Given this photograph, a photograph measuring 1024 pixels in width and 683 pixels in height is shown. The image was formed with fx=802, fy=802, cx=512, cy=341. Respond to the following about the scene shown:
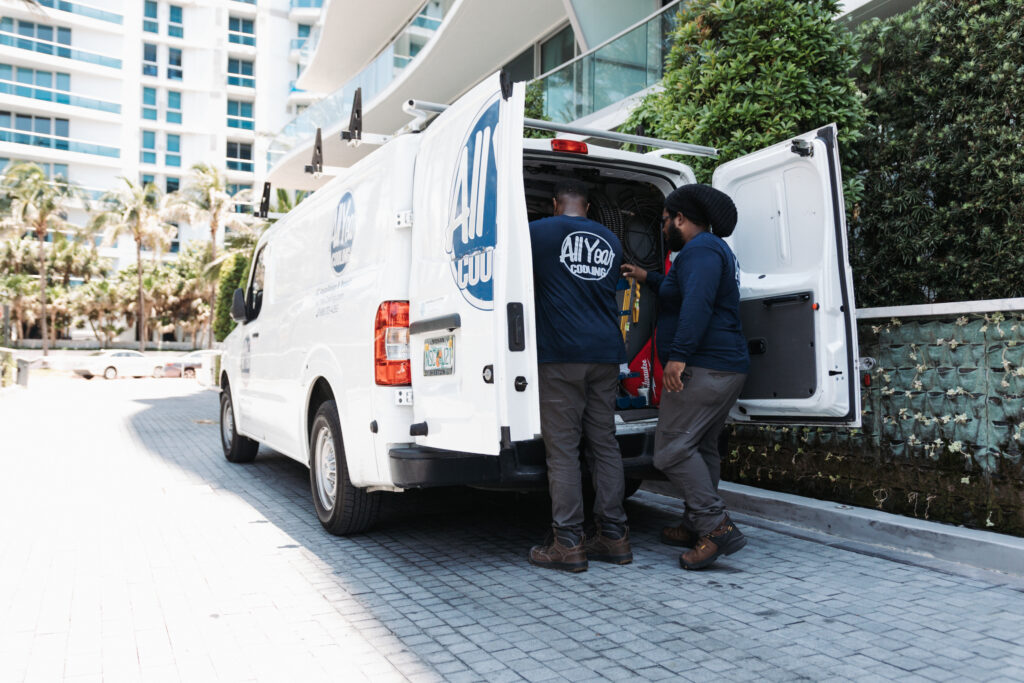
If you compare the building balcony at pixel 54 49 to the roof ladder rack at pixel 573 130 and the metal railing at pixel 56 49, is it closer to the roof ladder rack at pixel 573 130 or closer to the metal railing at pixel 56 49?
the metal railing at pixel 56 49

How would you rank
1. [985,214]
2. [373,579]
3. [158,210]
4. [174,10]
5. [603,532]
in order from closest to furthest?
[373,579], [603,532], [985,214], [158,210], [174,10]

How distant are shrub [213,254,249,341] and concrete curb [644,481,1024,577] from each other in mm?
24712

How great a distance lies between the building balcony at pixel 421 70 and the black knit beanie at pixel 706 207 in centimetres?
1404

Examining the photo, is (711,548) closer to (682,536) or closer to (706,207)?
(682,536)

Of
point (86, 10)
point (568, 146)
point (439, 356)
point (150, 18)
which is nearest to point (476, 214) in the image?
point (439, 356)

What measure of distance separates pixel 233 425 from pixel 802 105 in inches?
249

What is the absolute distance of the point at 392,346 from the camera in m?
4.41

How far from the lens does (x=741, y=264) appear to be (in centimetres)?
527

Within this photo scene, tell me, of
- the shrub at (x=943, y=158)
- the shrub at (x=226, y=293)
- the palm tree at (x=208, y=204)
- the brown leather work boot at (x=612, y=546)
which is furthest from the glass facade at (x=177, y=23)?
the brown leather work boot at (x=612, y=546)

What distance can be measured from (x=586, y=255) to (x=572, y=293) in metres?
0.23

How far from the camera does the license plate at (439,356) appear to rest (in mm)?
4031

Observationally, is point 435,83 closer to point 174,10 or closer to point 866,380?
point 866,380

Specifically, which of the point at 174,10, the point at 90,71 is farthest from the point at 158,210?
the point at 174,10

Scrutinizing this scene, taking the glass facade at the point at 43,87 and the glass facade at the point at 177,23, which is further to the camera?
the glass facade at the point at 177,23
